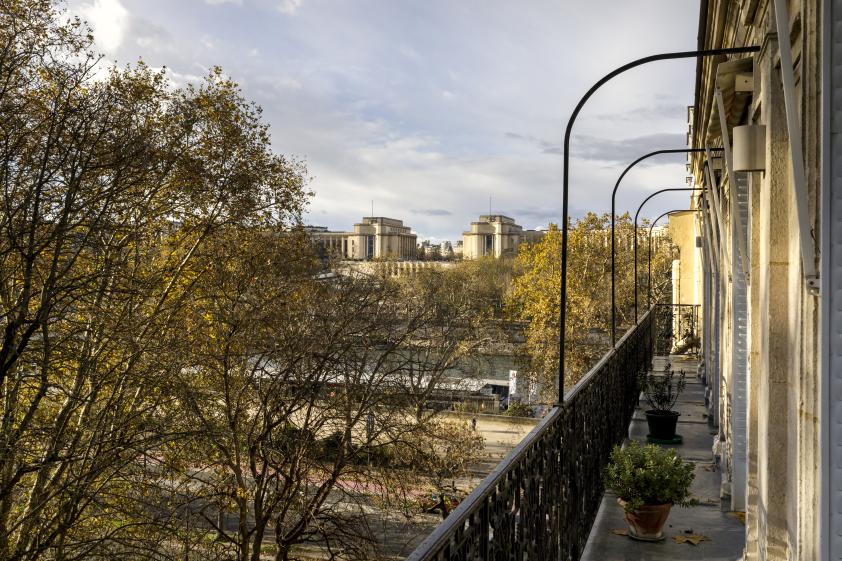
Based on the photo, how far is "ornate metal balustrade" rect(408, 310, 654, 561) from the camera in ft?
8.43

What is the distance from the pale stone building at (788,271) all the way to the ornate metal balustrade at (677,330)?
13.8 meters

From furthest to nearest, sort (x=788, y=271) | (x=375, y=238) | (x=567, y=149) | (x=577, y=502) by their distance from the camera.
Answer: (x=375, y=238)
(x=567, y=149)
(x=577, y=502)
(x=788, y=271)

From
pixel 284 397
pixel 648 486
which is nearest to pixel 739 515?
pixel 648 486

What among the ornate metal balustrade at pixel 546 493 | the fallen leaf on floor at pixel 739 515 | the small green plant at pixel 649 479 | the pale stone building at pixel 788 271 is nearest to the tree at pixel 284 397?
the fallen leaf on floor at pixel 739 515

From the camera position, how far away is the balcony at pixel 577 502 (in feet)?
9.05

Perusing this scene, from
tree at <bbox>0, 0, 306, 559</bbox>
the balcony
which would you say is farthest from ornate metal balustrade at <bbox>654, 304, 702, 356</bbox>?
tree at <bbox>0, 0, 306, 559</bbox>

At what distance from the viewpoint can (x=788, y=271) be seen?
3717 mm

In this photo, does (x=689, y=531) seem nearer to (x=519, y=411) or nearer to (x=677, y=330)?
(x=677, y=330)

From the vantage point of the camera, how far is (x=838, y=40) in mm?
2305

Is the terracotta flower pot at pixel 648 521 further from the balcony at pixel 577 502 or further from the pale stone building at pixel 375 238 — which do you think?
the pale stone building at pixel 375 238

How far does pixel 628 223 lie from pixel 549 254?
28.6 ft

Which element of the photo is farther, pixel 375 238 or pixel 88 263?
pixel 375 238

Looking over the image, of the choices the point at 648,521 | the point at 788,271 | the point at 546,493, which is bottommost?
the point at 648,521

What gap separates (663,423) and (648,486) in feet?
12.7
